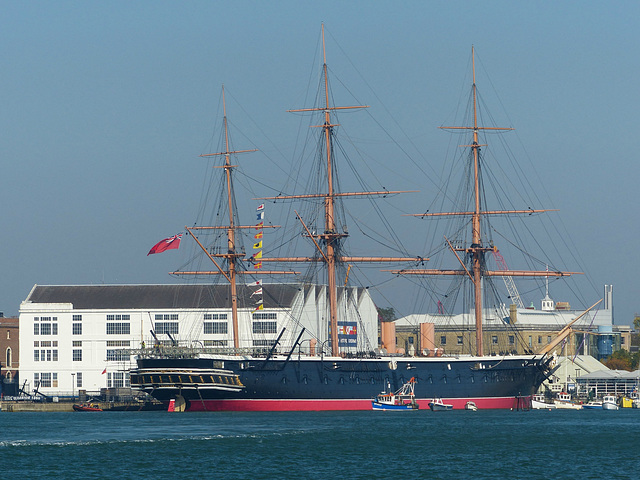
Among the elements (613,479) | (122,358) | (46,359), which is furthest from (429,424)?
(46,359)

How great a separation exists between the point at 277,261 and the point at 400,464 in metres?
54.0

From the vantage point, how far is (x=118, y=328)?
14212cm

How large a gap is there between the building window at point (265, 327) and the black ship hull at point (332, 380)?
1186 inches

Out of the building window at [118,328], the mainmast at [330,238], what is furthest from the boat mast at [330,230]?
the building window at [118,328]

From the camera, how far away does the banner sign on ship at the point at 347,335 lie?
411 feet

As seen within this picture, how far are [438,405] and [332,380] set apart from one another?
9.79 metres

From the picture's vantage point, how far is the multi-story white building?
138750mm

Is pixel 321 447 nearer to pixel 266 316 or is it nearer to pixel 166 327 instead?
pixel 266 316

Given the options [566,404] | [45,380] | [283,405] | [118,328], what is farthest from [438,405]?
[45,380]

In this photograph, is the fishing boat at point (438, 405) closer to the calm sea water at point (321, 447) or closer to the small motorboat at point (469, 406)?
the small motorboat at point (469, 406)

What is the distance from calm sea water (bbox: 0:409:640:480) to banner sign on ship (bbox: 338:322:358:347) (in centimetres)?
2501

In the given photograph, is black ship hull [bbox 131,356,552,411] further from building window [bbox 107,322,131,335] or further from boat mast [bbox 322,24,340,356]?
building window [bbox 107,322,131,335]

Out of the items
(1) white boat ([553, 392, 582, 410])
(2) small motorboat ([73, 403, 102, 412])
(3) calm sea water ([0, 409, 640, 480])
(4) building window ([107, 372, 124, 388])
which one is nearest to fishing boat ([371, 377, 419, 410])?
(3) calm sea water ([0, 409, 640, 480])

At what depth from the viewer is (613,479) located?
5959cm
